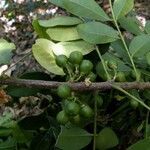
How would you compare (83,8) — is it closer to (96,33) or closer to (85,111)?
(96,33)

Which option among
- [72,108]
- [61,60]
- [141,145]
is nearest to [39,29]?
[61,60]

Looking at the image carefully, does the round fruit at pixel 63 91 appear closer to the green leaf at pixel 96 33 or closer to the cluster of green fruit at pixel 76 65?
the cluster of green fruit at pixel 76 65

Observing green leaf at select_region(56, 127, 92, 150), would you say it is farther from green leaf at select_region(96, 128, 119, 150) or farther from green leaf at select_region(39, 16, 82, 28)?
green leaf at select_region(39, 16, 82, 28)

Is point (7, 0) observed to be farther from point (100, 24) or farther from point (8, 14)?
point (100, 24)

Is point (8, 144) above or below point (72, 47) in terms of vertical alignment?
below

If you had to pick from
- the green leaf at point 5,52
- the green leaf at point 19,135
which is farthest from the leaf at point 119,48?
the green leaf at point 19,135

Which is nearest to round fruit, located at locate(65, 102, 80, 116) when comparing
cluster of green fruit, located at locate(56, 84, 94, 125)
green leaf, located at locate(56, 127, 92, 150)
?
cluster of green fruit, located at locate(56, 84, 94, 125)
